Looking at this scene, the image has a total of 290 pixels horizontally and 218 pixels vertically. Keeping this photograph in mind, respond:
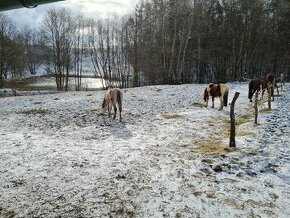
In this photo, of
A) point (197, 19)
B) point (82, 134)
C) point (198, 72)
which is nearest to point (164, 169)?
point (82, 134)

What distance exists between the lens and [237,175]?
6.84 meters

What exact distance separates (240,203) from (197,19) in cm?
3385

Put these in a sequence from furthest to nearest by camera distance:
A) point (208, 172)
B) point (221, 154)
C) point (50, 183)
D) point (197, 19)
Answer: point (197, 19) → point (221, 154) → point (208, 172) → point (50, 183)

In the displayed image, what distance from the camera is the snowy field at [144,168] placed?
561cm

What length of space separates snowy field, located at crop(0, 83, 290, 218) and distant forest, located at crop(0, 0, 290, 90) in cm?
2365

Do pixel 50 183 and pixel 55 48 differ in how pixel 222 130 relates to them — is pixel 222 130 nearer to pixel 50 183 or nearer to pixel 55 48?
pixel 50 183

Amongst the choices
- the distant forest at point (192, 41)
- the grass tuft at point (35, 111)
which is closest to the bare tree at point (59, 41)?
the distant forest at point (192, 41)

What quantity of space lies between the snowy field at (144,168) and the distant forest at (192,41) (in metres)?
23.6

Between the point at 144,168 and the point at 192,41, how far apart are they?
3545 centimetres

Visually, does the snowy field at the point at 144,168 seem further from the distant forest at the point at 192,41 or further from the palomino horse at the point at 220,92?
the distant forest at the point at 192,41

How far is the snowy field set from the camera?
5613 mm

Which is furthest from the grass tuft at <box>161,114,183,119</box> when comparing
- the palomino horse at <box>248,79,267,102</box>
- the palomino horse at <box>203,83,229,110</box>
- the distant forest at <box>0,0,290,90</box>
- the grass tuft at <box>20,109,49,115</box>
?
the distant forest at <box>0,0,290,90</box>

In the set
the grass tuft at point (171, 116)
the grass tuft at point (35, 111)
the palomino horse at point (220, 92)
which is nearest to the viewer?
the grass tuft at point (171, 116)

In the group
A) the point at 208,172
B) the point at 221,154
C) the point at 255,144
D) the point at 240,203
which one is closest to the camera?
the point at 240,203
